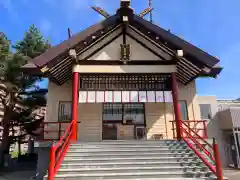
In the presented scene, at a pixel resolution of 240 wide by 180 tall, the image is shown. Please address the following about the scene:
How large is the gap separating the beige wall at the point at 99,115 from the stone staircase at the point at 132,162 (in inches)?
142

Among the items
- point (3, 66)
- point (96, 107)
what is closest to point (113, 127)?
point (96, 107)

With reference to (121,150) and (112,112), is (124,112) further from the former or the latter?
(121,150)

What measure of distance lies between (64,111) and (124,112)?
3.76 meters

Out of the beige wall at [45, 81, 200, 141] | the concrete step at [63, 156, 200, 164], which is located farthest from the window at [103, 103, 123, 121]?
the concrete step at [63, 156, 200, 164]

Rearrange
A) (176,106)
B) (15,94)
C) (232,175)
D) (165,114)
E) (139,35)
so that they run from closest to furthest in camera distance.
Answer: (176,106)
(139,35)
(232,175)
(165,114)
(15,94)

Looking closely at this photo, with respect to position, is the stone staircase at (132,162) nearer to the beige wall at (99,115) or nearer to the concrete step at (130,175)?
the concrete step at (130,175)

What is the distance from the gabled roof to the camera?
30.9 ft

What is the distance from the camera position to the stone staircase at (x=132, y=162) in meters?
6.47

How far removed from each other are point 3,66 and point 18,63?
973 mm

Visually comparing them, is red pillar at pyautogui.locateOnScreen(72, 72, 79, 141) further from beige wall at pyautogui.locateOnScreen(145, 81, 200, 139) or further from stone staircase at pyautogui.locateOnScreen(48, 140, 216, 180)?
beige wall at pyautogui.locateOnScreen(145, 81, 200, 139)

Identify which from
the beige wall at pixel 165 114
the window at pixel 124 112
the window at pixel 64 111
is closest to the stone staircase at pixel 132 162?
the beige wall at pixel 165 114

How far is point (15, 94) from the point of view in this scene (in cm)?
1513

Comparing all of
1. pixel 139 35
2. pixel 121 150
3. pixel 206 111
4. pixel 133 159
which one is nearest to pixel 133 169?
pixel 133 159

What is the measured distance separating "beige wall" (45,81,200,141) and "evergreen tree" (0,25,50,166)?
353 centimetres
